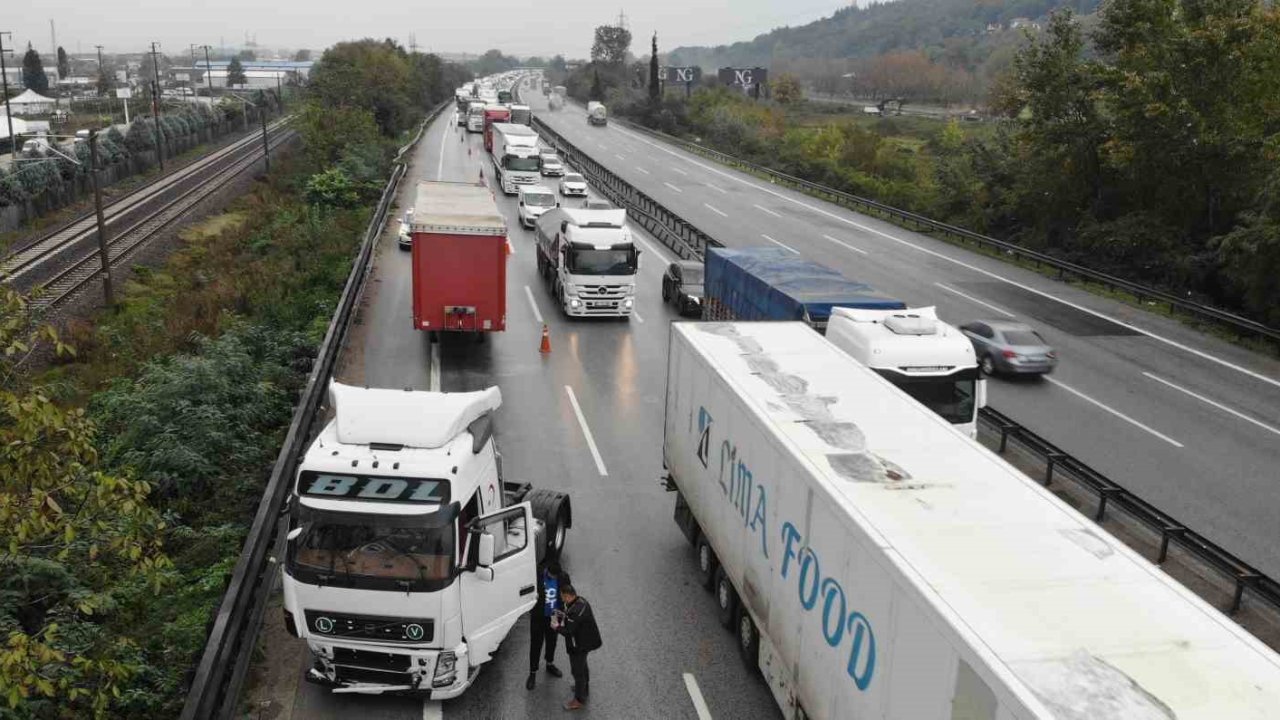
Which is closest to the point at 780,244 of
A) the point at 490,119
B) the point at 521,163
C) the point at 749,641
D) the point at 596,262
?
the point at 596,262

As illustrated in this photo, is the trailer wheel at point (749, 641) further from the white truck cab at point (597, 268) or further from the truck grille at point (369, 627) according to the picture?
the white truck cab at point (597, 268)

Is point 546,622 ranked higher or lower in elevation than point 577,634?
lower

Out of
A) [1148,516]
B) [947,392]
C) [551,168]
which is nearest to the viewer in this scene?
[1148,516]

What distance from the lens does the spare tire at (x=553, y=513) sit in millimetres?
13703

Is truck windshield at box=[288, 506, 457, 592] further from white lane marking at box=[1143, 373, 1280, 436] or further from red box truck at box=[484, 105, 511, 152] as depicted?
red box truck at box=[484, 105, 511, 152]

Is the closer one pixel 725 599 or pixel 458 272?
pixel 725 599

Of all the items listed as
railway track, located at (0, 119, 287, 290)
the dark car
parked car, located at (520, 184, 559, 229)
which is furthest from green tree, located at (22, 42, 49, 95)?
the dark car

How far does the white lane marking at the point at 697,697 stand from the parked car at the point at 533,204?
34.3 meters

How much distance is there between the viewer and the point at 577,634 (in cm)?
1071

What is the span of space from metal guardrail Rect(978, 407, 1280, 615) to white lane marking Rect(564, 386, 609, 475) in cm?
773

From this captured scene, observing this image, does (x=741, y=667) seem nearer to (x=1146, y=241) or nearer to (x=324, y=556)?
(x=324, y=556)

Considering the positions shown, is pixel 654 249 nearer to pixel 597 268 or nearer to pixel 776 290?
pixel 597 268

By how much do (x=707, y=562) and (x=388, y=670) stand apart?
4.75 metres

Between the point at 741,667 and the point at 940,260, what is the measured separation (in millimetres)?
32118
